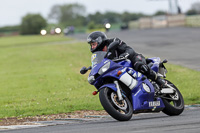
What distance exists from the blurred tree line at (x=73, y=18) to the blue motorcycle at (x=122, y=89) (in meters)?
84.1

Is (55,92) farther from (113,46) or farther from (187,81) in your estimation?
(113,46)

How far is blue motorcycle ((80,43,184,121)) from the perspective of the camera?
8.34 m

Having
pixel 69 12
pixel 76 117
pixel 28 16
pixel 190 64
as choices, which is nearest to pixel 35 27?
pixel 28 16

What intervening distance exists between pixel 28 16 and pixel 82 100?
4951 inches

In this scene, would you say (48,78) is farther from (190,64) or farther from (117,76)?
(117,76)

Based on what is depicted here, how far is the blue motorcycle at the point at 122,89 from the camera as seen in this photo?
328 inches

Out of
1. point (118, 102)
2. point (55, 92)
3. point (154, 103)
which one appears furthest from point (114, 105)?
point (55, 92)

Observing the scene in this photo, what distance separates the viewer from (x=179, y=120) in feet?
Answer: 27.5

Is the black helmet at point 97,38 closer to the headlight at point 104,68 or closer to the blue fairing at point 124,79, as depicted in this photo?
the blue fairing at point 124,79

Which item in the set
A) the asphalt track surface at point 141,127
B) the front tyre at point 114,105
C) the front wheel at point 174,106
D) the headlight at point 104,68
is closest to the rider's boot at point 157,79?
the front wheel at point 174,106

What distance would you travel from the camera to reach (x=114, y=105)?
831 centimetres

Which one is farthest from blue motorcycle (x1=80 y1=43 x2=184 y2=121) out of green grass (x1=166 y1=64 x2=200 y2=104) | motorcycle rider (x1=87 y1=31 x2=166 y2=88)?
green grass (x1=166 y1=64 x2=200 y2=104)

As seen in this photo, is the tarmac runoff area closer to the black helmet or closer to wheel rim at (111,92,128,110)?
wheel rim at (111,92,128,110)

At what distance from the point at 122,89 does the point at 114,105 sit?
524 mm
